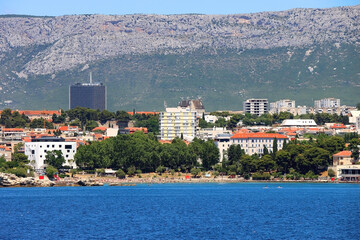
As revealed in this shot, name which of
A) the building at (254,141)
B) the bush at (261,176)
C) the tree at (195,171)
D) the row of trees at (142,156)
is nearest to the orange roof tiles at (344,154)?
the bush at (261,176)

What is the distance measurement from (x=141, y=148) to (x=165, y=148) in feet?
18.9

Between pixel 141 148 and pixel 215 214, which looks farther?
pixel 141 148

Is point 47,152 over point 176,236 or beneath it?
over

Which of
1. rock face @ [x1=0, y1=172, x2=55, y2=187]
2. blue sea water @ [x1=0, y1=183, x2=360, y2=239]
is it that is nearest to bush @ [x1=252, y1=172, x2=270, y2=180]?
blue sea water @ [x1=0, y1=183, x2=360, y2=239]

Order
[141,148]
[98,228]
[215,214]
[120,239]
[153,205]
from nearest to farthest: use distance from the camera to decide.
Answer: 1. [120,239]
2. [98,228]
3. [215,214]
4. [153,205]
5. [141,148]

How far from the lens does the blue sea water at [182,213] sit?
264 feet

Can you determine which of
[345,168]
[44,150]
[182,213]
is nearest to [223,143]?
[44,150]

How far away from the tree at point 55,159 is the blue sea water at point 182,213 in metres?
18.4

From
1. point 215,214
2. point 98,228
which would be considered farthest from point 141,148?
point 98,228

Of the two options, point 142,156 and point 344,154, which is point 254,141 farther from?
point 142,156

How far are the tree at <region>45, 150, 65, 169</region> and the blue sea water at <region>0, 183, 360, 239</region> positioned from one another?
726 inches

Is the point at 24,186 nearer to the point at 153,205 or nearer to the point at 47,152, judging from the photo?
the point at 47,152

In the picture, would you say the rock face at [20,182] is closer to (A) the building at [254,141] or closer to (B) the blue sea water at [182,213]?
(B) the blue sea water at [182,213]

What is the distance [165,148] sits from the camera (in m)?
168
